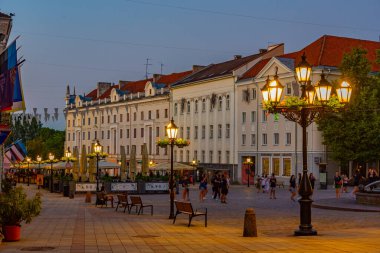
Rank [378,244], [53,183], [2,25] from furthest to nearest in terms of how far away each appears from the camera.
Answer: [53,183], [2,25], [378,244]

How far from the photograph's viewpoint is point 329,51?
234 ft

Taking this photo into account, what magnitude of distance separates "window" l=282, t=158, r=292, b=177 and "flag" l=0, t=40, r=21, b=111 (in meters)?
49.9

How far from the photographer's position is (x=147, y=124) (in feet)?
316

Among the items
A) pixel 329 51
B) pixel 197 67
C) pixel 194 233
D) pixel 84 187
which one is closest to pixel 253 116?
pixel 329 51

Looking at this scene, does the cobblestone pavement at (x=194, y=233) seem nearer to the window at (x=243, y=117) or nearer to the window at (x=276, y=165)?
the window at (x=276, y=165)

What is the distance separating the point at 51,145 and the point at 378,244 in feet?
422

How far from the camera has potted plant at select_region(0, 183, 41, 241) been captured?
18125 mm

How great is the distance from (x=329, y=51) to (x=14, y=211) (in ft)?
187

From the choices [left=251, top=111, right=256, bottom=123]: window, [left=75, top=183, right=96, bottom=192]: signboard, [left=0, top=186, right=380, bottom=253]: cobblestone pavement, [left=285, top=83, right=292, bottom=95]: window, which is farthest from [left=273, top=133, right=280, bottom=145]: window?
[left=0, top=186, right=380, bottom=253]: cobblestone pavement

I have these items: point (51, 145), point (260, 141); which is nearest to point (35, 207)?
point (260, 141)

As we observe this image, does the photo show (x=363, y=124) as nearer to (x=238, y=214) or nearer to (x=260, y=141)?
(x=260, y=141)

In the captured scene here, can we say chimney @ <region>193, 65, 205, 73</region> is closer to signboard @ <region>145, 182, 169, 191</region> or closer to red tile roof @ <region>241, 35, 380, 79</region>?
red tile roof @ <region>241, 35, 380, 79</region>

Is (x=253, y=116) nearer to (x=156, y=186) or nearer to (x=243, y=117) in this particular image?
(x=243, y=117)

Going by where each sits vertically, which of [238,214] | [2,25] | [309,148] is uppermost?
[2,25]
